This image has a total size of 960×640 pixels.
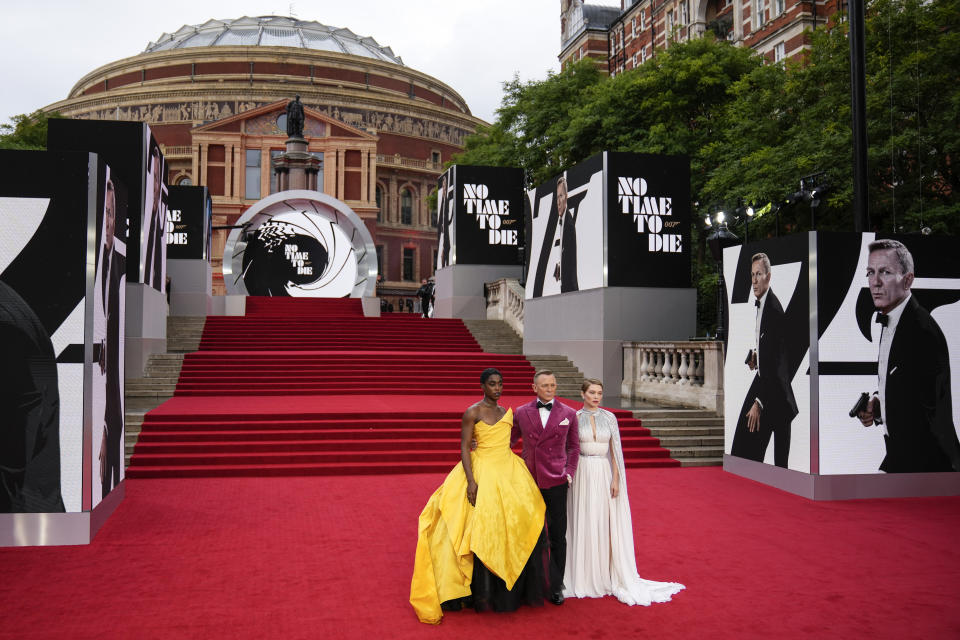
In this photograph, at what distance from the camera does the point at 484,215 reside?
26.6m

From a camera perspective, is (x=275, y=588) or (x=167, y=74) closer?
(x=275, y=588)

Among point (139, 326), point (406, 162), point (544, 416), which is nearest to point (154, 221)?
point (139, 326)

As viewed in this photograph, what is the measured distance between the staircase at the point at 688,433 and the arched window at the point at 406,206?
2613 inches

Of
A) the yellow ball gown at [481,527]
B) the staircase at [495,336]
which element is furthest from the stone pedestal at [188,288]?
the yellow ball gown at [481,527]

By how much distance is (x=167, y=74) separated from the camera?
82.2m

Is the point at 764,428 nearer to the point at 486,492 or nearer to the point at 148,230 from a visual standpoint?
the point at 486,492

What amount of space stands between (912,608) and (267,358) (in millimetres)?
14440

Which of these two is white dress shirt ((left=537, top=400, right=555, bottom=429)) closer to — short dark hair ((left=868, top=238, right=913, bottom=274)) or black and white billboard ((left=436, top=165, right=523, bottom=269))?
short dark hair ((left=868, top=238, right=913, bottom=274))

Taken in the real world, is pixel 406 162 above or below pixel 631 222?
above

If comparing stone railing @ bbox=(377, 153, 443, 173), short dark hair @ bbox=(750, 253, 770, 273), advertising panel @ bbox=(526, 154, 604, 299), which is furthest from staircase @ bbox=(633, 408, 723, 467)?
stone railing @ bbox=(377, 153, 443, 173)

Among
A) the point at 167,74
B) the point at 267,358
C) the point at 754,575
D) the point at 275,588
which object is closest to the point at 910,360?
the point at 754,575

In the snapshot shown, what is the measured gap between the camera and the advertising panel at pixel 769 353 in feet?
33.7

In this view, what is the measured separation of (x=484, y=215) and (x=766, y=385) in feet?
54.7

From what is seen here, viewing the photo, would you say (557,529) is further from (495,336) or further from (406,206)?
(406,206)
